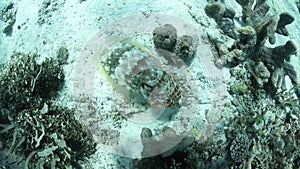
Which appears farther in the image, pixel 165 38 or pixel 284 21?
pixel 284 21

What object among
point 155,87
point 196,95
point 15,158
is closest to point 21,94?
point 15,158

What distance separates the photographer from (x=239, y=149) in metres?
4.57

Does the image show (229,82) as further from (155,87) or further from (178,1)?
(178,1)

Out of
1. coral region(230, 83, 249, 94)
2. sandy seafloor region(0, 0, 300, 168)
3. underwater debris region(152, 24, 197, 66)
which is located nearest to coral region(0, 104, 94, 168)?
sandy seafloor region(0, 0, 300, 168)

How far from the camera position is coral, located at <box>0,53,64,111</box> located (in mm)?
5121

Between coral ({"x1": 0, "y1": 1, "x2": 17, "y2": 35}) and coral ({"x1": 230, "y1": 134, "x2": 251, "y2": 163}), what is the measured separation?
211 inches

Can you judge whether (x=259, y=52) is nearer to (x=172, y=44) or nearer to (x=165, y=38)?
(x=172, y=44)

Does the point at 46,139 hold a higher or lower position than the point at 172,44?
lower

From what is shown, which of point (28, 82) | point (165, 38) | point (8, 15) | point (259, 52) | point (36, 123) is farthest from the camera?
point (8, 15)

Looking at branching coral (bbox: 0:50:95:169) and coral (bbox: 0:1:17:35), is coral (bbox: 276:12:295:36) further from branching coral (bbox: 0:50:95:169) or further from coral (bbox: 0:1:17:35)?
coral (bbox: 0:1:17:35)

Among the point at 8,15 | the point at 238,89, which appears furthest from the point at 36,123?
the point at 8,15

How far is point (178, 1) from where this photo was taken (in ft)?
20.6

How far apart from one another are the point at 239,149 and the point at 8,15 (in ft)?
19.2

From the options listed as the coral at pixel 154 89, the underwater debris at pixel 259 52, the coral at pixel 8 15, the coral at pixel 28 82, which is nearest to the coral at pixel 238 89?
the underwater debris at pixel 259 52
